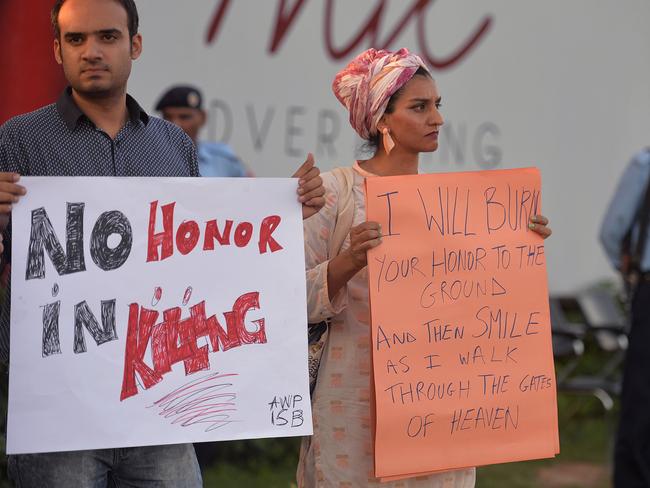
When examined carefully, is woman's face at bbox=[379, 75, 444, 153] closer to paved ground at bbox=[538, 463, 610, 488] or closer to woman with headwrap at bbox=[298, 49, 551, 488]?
woman with headwrap at bbox=[298, 49, 551, 488]

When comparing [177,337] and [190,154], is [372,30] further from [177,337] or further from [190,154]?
[177,337]

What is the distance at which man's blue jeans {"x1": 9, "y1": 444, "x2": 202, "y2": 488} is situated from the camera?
2.85 meters

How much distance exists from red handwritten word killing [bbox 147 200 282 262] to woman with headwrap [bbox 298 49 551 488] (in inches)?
11.3

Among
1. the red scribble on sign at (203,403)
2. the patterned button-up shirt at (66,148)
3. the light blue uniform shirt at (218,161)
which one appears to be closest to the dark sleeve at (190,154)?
the patterned button-up shirt at (66,148)

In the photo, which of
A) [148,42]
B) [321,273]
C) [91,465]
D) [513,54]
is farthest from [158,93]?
[91,465]

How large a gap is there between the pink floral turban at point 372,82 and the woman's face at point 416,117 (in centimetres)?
3

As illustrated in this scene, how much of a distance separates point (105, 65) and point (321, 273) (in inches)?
32.8

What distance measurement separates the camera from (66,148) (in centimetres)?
291

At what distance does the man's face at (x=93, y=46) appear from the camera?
2873 mm

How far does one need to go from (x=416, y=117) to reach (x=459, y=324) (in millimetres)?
593

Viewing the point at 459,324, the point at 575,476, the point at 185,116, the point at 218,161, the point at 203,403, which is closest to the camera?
the point at 203,403

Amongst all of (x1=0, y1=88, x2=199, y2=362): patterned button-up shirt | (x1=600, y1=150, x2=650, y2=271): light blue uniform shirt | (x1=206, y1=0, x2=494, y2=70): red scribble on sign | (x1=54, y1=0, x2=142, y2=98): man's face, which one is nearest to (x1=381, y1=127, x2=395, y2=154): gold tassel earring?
(x1=0, y1=88, x2=199, y2=362): patterned button-up shirt

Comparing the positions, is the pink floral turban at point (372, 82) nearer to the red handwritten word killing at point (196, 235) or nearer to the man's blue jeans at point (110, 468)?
the red handwritten word killing at point (196, 235)

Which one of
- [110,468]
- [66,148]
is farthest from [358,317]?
[66,148]
